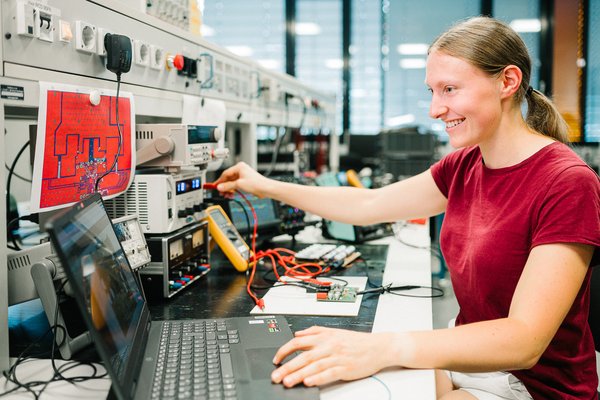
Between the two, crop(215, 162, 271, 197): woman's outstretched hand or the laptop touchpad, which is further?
crop(215, 162, 271, 197): woman's outstretched hand

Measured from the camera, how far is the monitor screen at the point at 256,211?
1.70 meters

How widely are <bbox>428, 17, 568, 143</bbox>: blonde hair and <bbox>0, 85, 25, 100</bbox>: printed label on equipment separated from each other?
2.68ft

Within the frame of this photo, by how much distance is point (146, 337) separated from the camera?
0.92 m

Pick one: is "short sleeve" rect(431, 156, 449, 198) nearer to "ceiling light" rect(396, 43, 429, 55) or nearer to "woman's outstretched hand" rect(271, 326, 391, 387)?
"woman's outstretched hand" rect(271, 326, 391, 387)

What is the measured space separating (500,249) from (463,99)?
0.31 meters

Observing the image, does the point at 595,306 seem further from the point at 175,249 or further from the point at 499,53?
the point at 175,249

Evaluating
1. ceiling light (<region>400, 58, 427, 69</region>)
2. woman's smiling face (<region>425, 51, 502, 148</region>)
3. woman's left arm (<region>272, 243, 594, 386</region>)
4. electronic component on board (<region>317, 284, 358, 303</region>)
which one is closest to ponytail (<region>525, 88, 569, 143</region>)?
woman's smiling face (<region>425, 51, 502, 148</region>)

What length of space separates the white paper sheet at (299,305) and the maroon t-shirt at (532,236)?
26cm

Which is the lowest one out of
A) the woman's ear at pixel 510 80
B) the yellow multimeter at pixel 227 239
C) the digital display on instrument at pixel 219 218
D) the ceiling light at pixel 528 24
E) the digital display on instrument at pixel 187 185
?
the yellow multimeter at pixel 227 239

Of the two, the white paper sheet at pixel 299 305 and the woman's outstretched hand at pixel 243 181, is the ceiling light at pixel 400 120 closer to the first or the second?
the woman's outstretched hand at pixel 243 181

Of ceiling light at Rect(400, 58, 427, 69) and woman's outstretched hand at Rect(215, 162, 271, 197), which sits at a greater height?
ceiling light at Rect(400, 58, 427, 69)

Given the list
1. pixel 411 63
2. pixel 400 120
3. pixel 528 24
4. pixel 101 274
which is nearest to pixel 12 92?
pixel 101 274

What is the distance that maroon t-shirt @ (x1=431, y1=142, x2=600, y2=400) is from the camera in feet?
3.07

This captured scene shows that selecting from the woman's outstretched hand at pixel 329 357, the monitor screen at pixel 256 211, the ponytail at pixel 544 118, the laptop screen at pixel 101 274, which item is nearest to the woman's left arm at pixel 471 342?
the woman's outstretched hand at pixel 329 357
